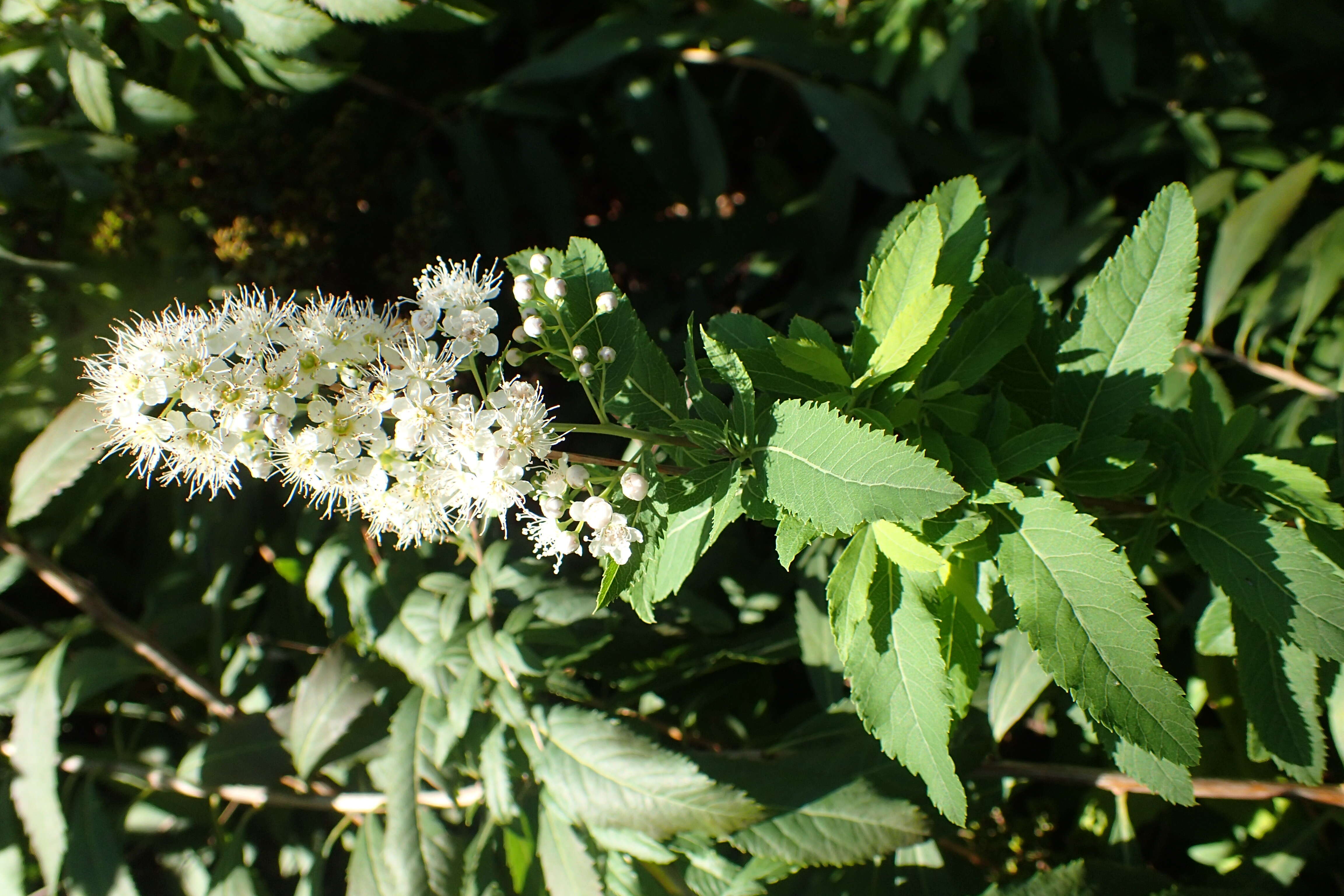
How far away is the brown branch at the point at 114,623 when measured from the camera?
2.06 metres

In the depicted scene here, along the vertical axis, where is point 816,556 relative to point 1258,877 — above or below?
above

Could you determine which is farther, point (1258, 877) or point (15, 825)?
point (15, 825)

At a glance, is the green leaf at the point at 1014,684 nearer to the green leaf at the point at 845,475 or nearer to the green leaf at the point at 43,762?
the green leaf at the point at 845,475

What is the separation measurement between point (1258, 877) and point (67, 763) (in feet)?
9.05

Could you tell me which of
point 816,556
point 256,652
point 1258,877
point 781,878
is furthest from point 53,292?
point 1258,877

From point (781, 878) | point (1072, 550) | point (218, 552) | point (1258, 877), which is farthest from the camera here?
point (218, 552)

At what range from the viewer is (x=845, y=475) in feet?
2.89

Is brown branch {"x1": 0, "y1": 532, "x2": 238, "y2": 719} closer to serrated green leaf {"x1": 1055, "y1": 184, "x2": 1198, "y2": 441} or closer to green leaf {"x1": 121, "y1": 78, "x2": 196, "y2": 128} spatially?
green leaf {"x1": 121, "y1": 78, "x2": 196, "y2": 128}

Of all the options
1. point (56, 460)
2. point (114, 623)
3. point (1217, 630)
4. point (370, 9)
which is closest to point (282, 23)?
point (370, 9)

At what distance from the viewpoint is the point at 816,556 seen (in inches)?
73.1

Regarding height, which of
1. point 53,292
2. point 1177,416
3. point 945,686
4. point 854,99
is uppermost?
point 854,99

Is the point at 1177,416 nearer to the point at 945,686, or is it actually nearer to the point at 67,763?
the point at 945,686

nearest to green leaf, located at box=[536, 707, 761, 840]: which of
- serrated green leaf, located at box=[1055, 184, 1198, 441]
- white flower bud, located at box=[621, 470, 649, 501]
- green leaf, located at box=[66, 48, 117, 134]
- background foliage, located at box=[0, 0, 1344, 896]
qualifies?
background foliage, located at box=[0, 0, 1344, 896]

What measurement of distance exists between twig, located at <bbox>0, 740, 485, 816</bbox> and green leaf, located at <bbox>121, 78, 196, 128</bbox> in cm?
150
